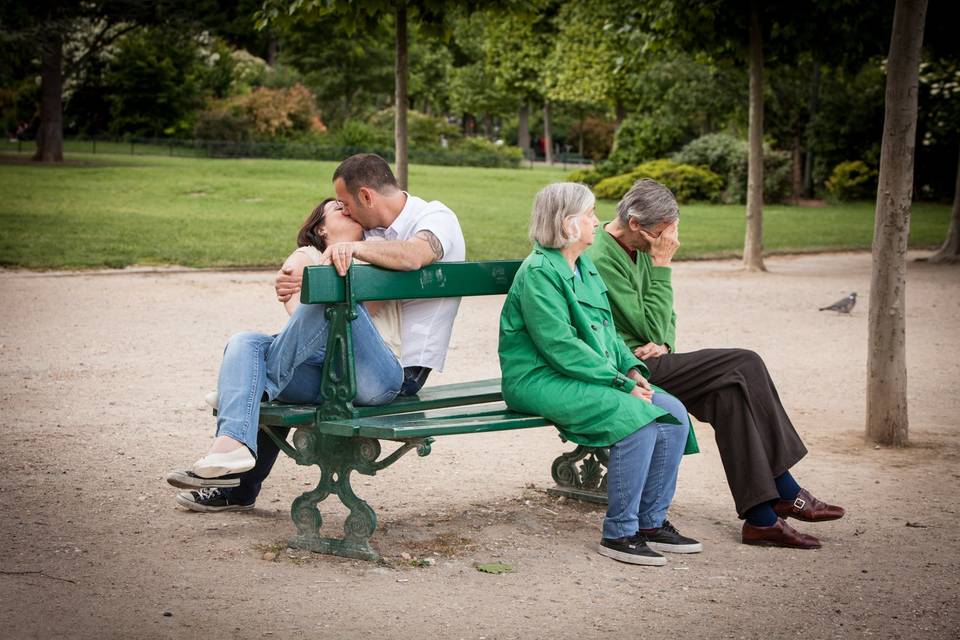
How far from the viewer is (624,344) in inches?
195

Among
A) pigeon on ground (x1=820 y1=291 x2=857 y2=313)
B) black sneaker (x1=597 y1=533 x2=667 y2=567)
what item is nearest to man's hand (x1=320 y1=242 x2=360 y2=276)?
black sneaker (x1=597 y1=533 x2=667 y2=567)

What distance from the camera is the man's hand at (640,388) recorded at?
464 cm

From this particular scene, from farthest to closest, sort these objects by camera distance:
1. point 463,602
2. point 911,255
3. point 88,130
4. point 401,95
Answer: point 88,130 < point 911,255 < point 401,95 < point 463,602

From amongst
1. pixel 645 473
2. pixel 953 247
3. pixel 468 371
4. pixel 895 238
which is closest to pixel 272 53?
pixel 953 247

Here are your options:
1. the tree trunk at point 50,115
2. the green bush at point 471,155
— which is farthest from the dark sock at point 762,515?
the green bush at point 471,155

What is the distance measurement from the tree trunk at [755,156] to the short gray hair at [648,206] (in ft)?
32.6

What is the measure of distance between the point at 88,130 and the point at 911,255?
3179cm

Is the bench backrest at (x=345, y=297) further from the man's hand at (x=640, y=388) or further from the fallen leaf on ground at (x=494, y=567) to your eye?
the man's hand at (x=640, y=388)

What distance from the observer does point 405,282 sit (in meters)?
4.63

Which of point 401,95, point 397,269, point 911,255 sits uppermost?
point 401,95

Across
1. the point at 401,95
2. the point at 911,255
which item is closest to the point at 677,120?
the point at 911,255

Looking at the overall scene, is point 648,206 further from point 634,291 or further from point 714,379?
point 714,379

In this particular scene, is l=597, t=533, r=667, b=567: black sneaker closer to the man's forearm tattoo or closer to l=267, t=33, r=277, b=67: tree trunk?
the man's forearm tattoo

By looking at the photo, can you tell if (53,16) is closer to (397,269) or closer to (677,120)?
(677,120)
